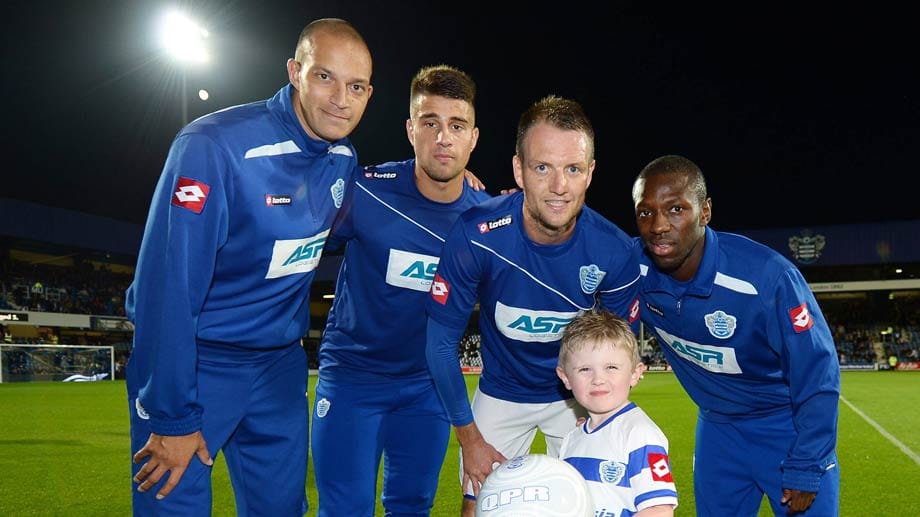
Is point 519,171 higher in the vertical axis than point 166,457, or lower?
higher

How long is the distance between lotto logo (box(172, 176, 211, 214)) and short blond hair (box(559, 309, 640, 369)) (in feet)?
5.24

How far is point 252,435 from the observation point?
10.4ft

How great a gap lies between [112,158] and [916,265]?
164 ft

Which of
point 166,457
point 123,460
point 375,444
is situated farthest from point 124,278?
point 166,457

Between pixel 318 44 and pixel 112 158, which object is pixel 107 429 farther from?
pixel 112 158

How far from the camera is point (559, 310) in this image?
11.8 ft

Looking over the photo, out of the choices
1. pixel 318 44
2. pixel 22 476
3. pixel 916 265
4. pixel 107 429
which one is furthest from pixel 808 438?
pixel 916 265

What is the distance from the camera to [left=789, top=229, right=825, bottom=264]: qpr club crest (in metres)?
42.5

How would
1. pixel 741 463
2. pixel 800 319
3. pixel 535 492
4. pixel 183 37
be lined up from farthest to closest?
pixel 183 37 → pixel 741 463 → pixel 800 319 → pixel 535 492

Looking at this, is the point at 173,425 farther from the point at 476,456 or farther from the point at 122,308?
the point at 122,308

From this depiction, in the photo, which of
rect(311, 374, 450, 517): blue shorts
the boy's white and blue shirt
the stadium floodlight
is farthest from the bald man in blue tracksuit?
the stadium floodlight

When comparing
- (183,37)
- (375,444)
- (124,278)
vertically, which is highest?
(183,37)

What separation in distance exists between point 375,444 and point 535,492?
6.37ft

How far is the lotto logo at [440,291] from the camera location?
3414 mm
